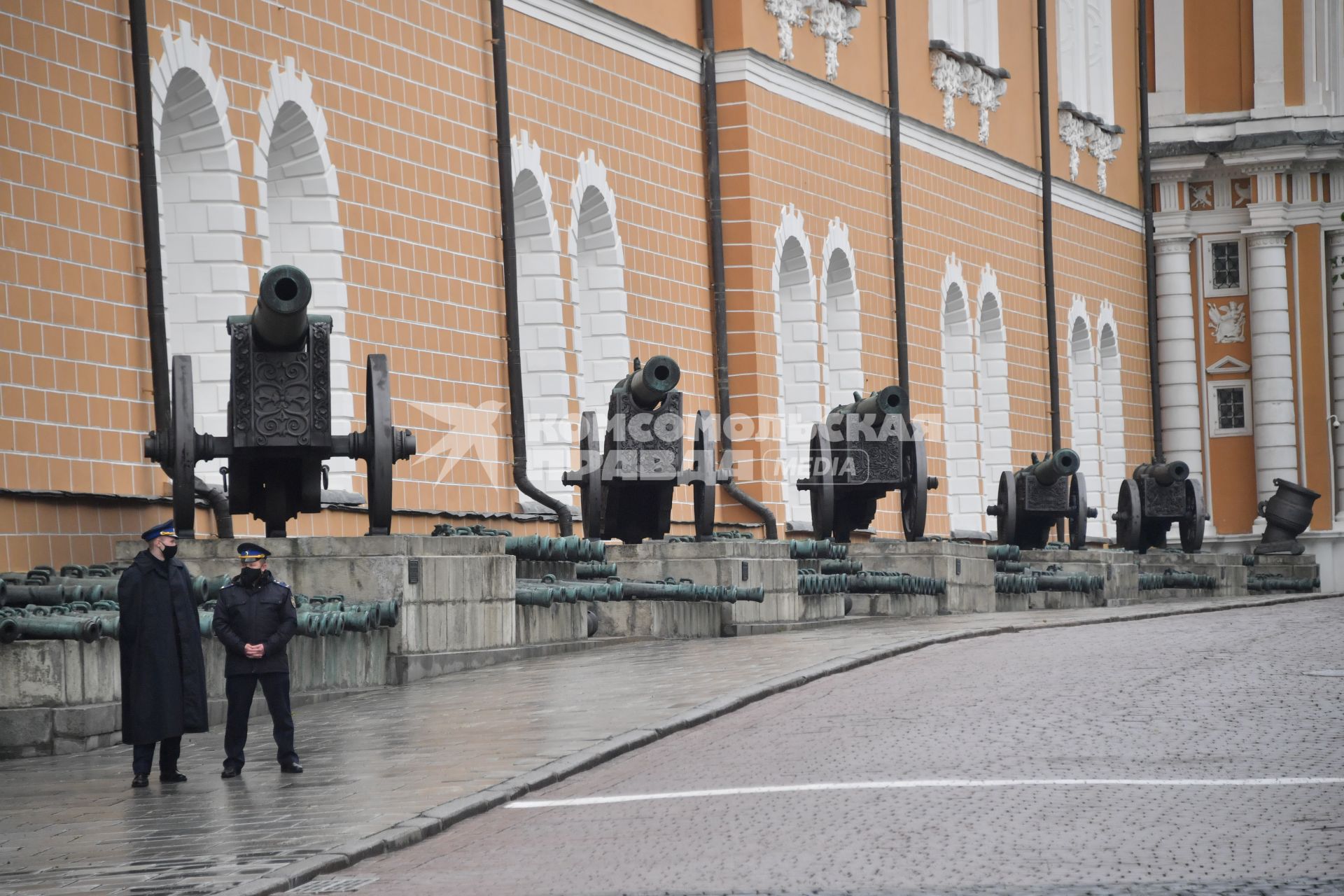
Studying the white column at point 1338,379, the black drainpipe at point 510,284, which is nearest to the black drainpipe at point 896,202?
the black drainpipe at point 510,284

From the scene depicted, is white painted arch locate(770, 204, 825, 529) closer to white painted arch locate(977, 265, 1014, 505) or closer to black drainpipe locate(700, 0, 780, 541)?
black drainpipe locate(700, 0, 780, 541)

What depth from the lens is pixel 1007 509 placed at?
31.1 meters

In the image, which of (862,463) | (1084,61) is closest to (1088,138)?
(1084,61)

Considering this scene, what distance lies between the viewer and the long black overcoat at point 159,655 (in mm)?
11469

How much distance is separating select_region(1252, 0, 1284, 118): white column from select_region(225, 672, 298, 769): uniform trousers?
130 ft

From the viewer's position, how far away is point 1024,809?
9320 mm

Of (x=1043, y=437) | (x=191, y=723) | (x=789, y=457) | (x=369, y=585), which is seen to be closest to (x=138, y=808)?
(x=191, y=723)

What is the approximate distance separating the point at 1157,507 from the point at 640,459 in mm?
16891

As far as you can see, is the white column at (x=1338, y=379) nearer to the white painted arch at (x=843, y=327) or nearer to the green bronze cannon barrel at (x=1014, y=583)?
the white painted arch at (x=843, y=327)

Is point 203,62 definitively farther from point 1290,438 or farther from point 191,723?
point 1290,438

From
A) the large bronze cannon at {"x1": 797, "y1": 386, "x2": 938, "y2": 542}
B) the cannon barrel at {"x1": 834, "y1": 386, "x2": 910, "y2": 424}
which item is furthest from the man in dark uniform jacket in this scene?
the large bronze cannon at {"x1": 797, "y1": 386, "x2": 938, "y2": 542}

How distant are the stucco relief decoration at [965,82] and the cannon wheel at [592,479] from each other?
57.8 ft

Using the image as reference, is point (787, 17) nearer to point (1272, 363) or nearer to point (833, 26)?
point (833, 26)

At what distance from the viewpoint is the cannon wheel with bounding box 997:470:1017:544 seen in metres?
30.9
